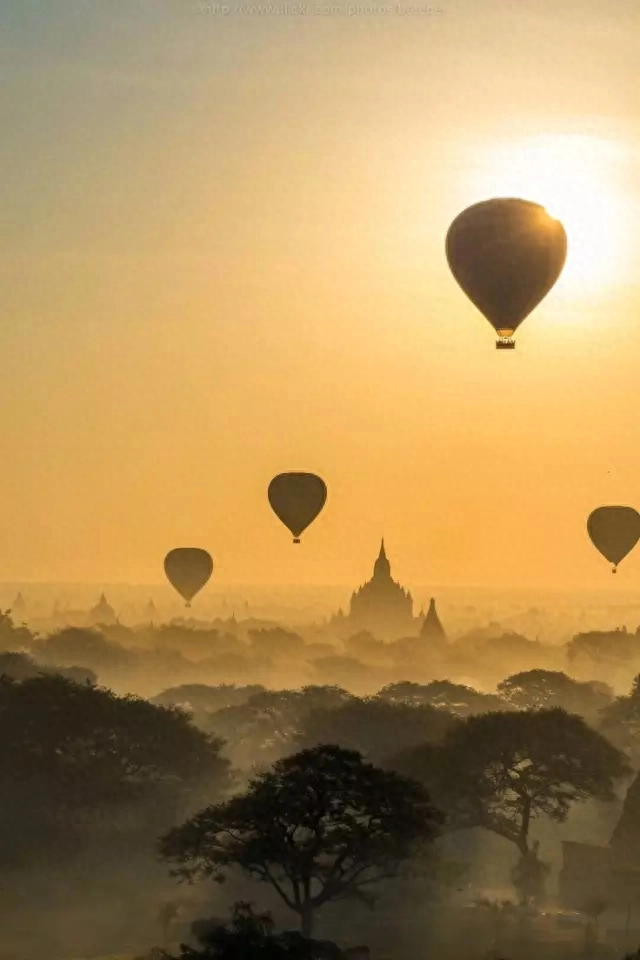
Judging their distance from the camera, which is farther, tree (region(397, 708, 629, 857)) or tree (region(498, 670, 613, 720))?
tree (region(498, 670, 613, 720))

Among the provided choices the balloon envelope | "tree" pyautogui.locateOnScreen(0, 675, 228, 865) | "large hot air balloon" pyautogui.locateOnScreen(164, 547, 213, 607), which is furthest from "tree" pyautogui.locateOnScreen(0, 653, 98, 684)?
"large hot air balloon" pyautogui.locateOnScreen(164, 547, 213, 607)

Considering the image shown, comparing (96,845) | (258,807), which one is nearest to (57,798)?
(96,845)

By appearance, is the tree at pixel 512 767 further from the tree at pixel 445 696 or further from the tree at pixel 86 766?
the tree at pixel 445 696

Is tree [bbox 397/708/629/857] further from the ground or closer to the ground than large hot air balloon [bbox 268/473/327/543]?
closer to the ground

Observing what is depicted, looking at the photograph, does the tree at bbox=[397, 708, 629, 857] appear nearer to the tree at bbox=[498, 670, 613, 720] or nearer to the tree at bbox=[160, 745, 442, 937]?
the tree at bbox=[160, 745, 442, 937]

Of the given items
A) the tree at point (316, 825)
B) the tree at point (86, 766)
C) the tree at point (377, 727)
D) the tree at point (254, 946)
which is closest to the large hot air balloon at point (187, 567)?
the tree at point (377, 727)

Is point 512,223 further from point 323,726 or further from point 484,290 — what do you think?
point 323,726
